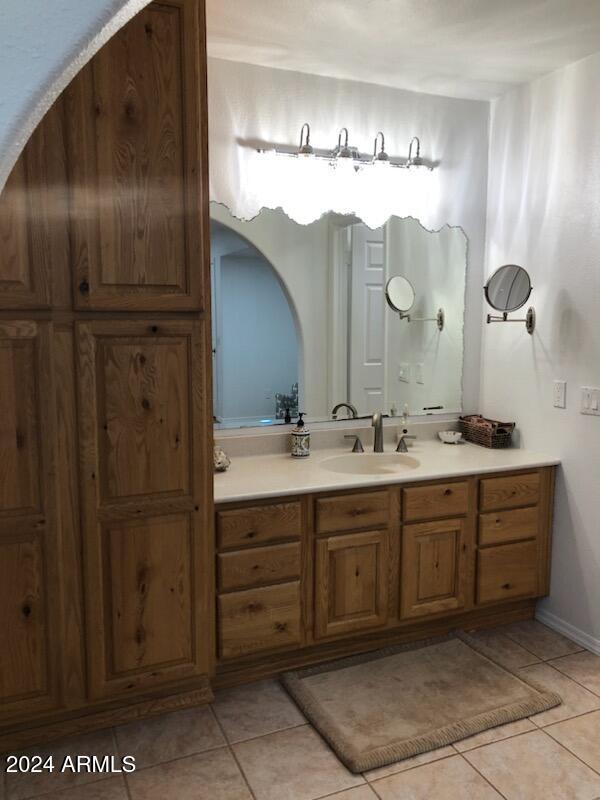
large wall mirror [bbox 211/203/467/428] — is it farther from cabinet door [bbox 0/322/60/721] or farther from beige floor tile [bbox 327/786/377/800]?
beige floor tile [bbox 327/786/377/800]

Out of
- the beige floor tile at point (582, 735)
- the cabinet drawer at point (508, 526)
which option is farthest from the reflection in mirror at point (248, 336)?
the beige floor tile at point (582, 735)

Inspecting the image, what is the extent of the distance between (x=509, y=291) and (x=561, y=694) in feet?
5.49

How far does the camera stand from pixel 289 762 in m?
2.12

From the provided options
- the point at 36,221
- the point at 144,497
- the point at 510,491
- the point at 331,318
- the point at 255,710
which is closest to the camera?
the point at 36,221

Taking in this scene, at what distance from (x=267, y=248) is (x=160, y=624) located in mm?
1576

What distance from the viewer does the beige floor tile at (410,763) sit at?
2061 millimetres

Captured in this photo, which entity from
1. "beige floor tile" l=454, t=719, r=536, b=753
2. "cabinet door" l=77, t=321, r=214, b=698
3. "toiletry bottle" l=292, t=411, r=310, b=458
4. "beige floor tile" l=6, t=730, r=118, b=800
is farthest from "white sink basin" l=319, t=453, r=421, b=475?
"beige floor tile" l=6, t=730, r=118, b=800

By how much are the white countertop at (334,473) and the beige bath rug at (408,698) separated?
737mm

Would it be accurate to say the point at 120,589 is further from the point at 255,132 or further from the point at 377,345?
the point at 255,132

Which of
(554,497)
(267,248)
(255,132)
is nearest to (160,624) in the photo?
(267,248)

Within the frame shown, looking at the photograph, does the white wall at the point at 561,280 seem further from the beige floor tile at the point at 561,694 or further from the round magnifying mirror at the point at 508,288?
the beige floor tile at the point at 561,694

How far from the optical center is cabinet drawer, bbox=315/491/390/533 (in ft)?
8.25

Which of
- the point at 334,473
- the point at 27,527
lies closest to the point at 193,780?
the point at 27,527

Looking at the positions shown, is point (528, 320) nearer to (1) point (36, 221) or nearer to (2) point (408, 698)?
(2) point (408, 698)
